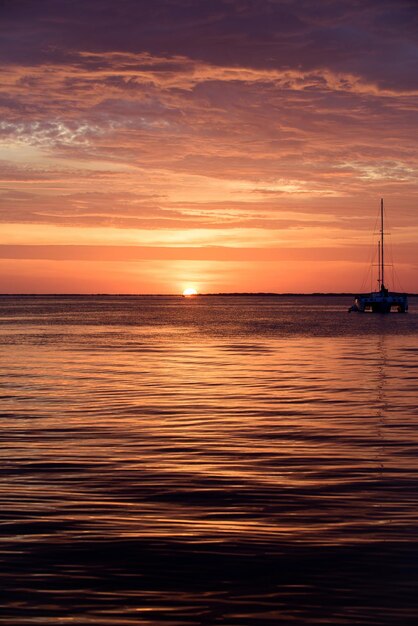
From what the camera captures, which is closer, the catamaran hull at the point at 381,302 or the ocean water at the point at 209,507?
the ocean water at the point at 209,507

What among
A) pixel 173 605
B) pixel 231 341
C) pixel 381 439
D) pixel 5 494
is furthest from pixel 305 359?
pixel 173 605

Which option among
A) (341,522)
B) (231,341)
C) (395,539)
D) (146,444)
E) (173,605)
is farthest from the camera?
(231,341)

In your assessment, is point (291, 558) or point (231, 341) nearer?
point (291, 558)

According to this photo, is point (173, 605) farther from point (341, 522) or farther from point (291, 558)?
point (341, 522)

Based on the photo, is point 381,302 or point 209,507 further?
point 381,302

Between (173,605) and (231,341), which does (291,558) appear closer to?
(173,605)

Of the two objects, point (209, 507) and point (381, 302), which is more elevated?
point (381, 302)

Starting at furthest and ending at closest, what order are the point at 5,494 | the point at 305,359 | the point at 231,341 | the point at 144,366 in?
the point at 231,341 → the point at 305,359 → the point at 144,366 → the point at 5,494

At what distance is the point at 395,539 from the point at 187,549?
117 inches

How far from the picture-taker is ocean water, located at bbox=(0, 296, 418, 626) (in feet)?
30.8

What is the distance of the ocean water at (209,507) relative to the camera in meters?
9.39

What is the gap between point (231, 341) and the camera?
231 feet

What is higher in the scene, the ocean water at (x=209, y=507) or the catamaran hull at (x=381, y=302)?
the catamaran hull at (x=381, y=302)

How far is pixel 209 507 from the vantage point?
13609 millimetres
